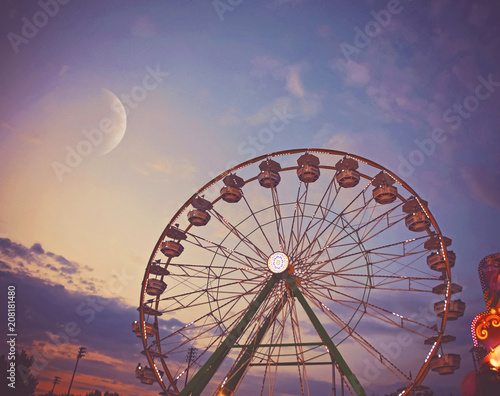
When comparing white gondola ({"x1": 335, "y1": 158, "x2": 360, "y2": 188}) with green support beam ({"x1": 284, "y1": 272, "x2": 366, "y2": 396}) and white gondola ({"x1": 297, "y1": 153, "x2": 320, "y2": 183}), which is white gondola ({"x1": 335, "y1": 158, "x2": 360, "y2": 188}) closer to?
white gondola ({"x1": 297, "y1": 153, "x2": 320, "y2": 183})

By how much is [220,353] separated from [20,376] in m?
30.6

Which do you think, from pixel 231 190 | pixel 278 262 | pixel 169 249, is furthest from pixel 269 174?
pixel 169 249

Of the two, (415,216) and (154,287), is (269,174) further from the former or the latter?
(154,287)

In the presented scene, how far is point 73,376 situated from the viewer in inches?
1626

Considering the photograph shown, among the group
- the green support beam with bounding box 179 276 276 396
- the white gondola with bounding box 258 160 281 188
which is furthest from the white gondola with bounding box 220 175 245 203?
the green support beam with bounding box 179 276 276 396

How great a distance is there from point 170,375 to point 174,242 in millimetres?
5258

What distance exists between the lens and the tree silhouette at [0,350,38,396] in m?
31.4

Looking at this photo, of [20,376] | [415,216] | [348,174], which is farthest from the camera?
[20,376]

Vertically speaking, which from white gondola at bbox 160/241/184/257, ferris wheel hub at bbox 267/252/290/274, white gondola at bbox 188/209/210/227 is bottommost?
ferris wheel hub at bbox 267/252/290/274

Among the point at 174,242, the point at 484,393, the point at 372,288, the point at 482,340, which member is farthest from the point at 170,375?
the point at 482,340

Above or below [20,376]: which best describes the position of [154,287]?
above

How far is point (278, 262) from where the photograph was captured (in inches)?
542

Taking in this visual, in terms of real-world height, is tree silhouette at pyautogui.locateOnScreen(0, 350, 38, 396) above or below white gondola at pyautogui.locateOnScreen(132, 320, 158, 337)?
below

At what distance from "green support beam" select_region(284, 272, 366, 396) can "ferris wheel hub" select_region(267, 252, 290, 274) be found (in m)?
0.27
